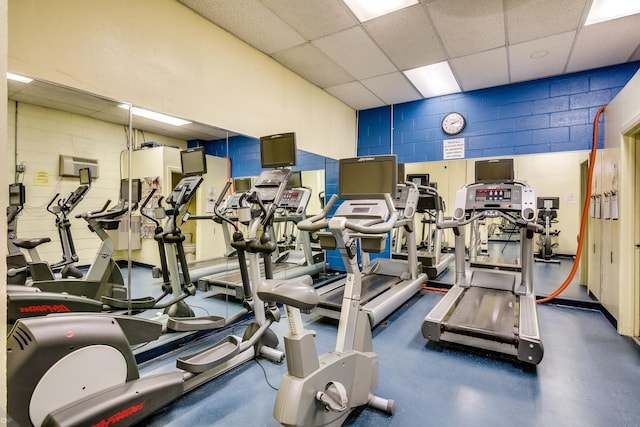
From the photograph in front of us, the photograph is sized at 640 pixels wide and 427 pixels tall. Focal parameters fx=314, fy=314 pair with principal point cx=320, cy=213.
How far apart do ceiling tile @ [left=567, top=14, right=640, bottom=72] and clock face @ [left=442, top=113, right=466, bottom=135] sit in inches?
57.4

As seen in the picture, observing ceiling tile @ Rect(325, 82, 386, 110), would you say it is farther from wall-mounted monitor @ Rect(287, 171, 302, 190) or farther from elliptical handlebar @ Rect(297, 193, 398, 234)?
elliptical handlebar @ Rect(297, 193, 398, 234)

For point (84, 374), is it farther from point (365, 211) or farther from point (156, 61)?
point (156, 61)

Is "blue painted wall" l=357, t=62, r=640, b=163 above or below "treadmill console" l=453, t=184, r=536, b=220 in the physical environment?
above

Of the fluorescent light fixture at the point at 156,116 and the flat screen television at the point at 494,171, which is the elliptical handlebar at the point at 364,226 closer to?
the fluorescent light fixture at the point at 156,116

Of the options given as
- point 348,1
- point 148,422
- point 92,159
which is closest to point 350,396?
point 148,422

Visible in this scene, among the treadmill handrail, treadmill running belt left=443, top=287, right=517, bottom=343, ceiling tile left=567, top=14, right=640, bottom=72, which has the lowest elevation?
treadmill running belt left=443, top=287, right=517, bottom=343

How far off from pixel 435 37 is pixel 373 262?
3203mm

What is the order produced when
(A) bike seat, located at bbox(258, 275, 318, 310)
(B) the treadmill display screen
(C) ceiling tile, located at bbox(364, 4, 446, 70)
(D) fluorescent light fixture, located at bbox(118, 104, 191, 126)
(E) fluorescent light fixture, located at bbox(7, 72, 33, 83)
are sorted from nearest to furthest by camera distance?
(A) bike seat, located at bbox(258, 275, 318, 310), (E) fluorescent light fixture, located at bbox(7, 72, 33, 83), (D) fluorescent light fixture, located at bbox(118, 104, 191, 126), (C) ceiling tile, located at bbox(364, 4, 446, 70), (B) the treadmill display screen

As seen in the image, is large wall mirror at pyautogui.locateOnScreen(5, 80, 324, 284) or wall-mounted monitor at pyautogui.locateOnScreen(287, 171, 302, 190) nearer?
large wall mirror at pyautogui.locateOnScreen(5, 80, 324, 284)

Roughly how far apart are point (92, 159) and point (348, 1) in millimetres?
2693

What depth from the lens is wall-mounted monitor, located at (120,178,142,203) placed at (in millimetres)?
2750

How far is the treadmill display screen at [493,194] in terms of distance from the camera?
3727 millimetres

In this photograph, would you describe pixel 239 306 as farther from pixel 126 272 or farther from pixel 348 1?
pixel 348 1

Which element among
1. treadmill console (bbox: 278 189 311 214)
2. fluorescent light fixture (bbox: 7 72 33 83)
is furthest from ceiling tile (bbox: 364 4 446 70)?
fluorescent light fixture (bbox: 7 72 33 83)
